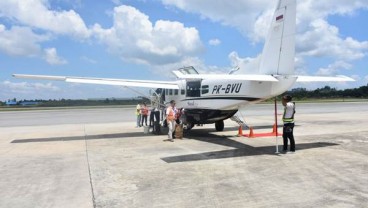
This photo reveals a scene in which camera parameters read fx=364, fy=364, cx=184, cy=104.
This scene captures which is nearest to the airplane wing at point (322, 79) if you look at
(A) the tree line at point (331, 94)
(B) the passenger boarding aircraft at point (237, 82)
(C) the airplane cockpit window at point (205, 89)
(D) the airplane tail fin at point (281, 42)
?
(B) the passenger boarding aircraft at point (237, 82)

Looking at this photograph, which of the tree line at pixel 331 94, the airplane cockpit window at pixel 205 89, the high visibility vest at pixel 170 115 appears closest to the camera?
the high visibility vest at pixel 170 115

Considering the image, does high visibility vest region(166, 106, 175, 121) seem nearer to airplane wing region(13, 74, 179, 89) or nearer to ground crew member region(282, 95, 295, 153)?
airplane wing region(13, 74, 179, 89)

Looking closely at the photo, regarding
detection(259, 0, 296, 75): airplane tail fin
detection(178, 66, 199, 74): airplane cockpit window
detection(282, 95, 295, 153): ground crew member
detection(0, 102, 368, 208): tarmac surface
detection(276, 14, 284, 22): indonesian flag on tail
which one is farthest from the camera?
detection(178, 66, 199, 74): airplane cockpit window

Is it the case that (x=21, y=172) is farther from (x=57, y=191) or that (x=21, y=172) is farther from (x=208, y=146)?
(x=208, y=146)

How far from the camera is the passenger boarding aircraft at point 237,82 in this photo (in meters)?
11.8

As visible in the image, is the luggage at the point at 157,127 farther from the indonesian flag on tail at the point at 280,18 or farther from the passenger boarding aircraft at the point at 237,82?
the indonesian flag on tail at the point at 280,18

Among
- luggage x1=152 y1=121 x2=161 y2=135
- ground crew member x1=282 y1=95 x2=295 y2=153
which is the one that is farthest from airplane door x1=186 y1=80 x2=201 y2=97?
ground crew member x1=282 y1=95 x2=295 y2=153

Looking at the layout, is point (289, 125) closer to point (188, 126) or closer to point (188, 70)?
point (188, 126)

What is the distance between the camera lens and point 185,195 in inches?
273

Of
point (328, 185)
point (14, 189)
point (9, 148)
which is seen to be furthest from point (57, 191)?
point (9, 148)

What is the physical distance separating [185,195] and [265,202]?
1509 millimetres

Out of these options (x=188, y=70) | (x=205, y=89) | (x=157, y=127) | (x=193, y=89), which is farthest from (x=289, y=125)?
(x=188, y=70)

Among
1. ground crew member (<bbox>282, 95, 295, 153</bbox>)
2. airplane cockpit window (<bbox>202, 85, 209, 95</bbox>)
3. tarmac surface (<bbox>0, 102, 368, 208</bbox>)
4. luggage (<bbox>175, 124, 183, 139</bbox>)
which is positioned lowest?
tarmac surface (<bbox>0, 102, 368, 208</bbox>)

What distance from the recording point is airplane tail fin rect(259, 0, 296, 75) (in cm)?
1180
